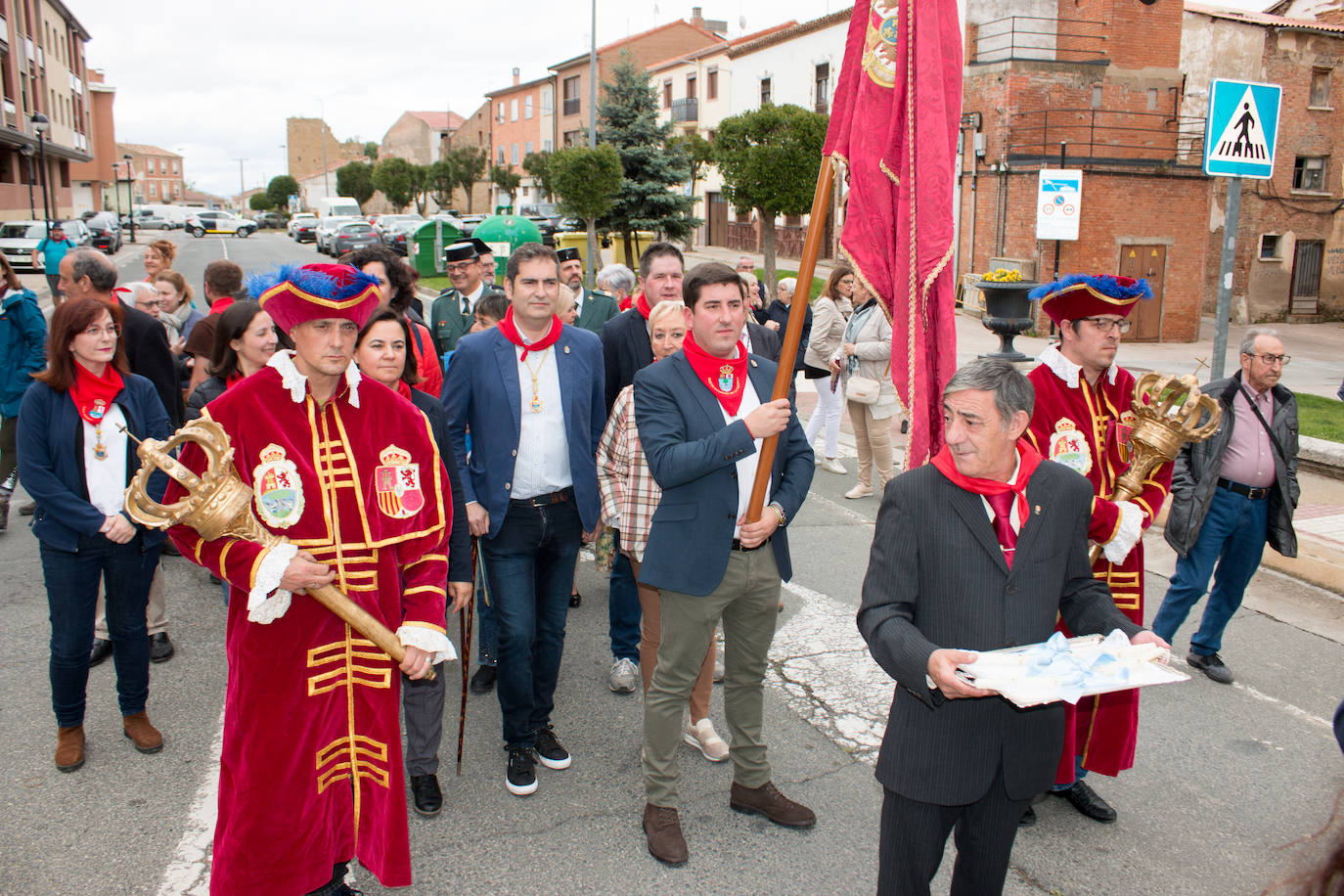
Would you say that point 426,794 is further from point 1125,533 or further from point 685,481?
point 1125,533

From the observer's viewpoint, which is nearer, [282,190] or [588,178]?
[588,178]

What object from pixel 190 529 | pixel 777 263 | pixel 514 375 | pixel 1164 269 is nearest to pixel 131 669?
pixel 190 529

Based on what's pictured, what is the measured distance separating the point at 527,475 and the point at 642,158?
86.7 ft

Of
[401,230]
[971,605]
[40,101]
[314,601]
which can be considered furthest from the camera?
[40,101]

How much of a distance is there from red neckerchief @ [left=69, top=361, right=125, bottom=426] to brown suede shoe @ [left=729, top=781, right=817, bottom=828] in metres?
3.28

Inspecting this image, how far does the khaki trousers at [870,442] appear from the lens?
8820mm

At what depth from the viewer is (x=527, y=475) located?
415 cm

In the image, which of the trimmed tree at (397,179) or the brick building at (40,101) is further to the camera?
the trimmed tree at (397,179)

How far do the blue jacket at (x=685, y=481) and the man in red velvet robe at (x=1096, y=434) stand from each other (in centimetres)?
115

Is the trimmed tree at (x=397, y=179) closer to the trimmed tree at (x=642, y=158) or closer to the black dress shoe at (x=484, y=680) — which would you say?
the trimmed tree at (x=642, y=158)

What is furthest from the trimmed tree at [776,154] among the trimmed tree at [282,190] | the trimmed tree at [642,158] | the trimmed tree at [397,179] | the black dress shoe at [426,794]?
the trimmed tree at [282,190]

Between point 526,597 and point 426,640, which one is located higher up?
point 426,640

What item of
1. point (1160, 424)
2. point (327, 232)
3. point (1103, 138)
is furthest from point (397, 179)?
point (1160, 424)

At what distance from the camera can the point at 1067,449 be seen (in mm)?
3824
